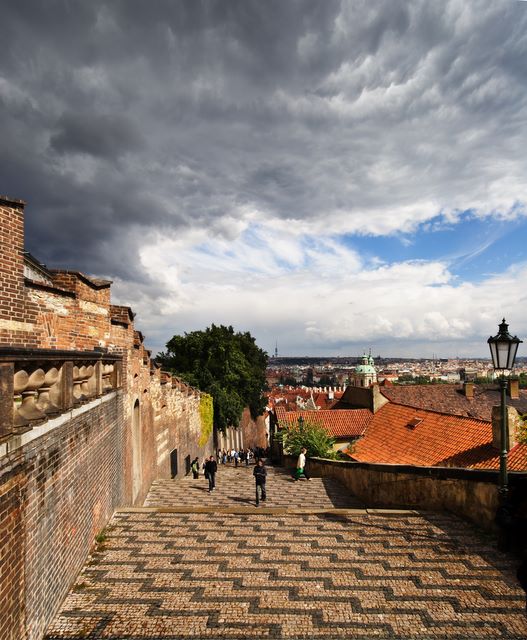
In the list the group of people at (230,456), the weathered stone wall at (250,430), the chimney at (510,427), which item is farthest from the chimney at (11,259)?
the weathered stone wall at (250,430)

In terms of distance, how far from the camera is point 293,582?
5.89 metres

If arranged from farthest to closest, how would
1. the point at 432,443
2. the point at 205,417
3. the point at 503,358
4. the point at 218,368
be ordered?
the point at 218,368 < the point at 205,417 < the point at 432,443 < the point at 503,358

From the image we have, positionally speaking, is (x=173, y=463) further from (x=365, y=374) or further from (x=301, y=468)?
(x=365, y=374)

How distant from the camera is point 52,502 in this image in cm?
509

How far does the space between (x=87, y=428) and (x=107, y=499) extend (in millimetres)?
2032

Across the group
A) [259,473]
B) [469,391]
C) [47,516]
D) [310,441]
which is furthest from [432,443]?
[469,391]

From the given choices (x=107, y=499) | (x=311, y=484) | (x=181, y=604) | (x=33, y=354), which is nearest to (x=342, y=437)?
(x=311, y=484)

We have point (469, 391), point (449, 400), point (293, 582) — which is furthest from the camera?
point (469, 391)

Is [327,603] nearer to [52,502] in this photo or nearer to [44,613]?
[44,613]

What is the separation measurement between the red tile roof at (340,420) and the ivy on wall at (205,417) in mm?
4953

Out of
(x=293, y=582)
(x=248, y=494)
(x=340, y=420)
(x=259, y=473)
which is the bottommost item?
(x=340, y=420)

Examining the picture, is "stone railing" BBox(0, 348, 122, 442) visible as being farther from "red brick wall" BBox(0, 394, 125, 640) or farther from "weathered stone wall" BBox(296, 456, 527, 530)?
"weathered stone wall" BBox(296, 456, 527, 530)

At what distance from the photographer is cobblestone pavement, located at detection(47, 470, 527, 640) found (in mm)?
4863

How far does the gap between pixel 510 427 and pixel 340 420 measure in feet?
55.8
